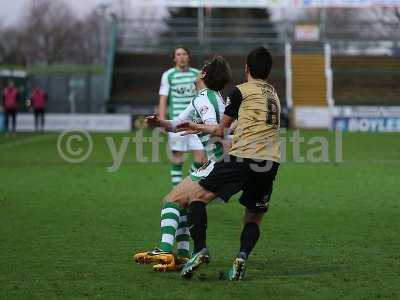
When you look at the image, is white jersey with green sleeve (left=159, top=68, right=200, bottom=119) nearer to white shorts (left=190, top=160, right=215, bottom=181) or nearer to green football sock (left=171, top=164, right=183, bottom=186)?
green football sock (left=171, top=164, right=183, bottom=186)

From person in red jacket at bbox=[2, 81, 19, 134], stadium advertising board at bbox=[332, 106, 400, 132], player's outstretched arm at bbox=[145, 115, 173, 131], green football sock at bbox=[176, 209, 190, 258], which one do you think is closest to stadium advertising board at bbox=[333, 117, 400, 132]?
stadium advertising board at bbox=[332, 106, 400, 132]

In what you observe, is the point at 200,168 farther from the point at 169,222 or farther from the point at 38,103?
the point at 38,103

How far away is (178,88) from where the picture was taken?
1414cm

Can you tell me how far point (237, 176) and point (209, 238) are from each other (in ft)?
8.56

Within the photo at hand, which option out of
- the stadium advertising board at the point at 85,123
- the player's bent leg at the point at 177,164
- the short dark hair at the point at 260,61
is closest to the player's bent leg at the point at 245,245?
the short dark hair at the point at 260,61

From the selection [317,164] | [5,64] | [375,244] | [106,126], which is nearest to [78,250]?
[375,244]

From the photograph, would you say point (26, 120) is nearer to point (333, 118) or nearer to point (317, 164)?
point (333, 118)

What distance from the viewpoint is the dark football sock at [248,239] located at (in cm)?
838

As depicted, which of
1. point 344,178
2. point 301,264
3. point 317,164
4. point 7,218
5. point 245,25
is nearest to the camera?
point 301,264

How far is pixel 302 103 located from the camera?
47062 mm

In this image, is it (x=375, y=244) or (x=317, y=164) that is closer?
(x=375, y=244)

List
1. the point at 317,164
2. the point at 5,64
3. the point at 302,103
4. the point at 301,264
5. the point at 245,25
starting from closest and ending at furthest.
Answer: the point at 301,264, the point at 317,164, the point at 302,103, the point at 245,25, the point at 5,64

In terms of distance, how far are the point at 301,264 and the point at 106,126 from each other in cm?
3376

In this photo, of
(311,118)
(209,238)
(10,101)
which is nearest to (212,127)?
(209,238)
